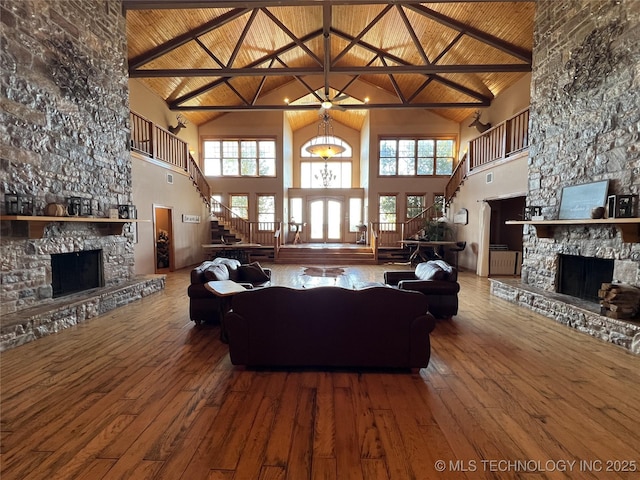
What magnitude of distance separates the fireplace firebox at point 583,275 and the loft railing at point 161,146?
8813 mm

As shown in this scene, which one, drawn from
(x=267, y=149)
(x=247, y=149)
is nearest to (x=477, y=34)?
(x=267, y=149)

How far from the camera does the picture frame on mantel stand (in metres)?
3.90

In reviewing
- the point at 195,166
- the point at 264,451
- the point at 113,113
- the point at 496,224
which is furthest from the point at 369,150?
the point at 264,451

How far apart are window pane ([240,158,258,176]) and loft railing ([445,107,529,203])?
757cm

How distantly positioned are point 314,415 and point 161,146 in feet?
27.0

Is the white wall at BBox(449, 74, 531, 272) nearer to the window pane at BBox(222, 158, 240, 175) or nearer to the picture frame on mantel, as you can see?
the picture frame on mantel

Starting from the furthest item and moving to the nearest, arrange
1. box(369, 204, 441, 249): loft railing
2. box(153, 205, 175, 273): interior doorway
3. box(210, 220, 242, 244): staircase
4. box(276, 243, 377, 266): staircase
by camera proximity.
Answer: box(210, 220, 242, 244): staircase < box(369, 204, 441, 249): loft railing < box(276, 243, 377, 266): staircase < box(153, 205, 175, 273): interior doorway

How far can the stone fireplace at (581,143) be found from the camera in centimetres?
356

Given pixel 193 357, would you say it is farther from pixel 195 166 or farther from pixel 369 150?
pixel 369 150

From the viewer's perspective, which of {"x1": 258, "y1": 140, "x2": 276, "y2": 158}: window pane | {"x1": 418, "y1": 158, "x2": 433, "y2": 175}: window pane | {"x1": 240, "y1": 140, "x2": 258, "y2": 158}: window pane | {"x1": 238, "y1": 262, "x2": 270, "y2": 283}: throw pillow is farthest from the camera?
{"x1": 240, "y1": 140, "x2": 258, "y2": 158}: window pane

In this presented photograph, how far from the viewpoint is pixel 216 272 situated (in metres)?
4.03

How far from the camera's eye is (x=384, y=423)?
2.00 m

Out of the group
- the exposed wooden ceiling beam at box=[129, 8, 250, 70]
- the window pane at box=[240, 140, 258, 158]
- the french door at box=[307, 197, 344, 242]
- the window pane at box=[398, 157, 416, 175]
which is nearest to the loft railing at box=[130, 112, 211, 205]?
the exposed wooden ceiling beam at box=[129, 8, 250, 70]

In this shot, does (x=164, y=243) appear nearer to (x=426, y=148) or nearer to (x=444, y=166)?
(x=426, y=148)
